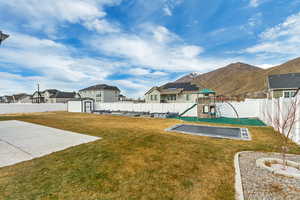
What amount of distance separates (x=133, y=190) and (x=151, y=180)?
464 mm

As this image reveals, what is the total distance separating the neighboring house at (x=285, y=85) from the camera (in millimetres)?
14690

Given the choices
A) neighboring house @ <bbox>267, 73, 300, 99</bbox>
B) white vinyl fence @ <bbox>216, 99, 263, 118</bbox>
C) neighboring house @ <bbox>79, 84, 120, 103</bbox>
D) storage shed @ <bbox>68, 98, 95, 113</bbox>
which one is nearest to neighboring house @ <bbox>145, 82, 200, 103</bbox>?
white vinyl fence @ <bbox>216, 99, 263, 118</bbox>

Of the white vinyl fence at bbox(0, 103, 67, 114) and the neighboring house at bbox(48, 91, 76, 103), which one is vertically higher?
the neighboring house at bbox(48, 91, 76, 103)

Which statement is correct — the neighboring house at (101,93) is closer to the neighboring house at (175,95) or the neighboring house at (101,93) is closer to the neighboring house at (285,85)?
the neighboring house at (175,95)

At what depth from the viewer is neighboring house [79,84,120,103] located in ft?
110

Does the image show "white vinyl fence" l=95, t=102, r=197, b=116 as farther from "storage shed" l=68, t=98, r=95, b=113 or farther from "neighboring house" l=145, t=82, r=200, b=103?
"neighboring house" l=145, t=82, r=200, b=103

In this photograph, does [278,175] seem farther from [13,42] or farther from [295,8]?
[13,42]

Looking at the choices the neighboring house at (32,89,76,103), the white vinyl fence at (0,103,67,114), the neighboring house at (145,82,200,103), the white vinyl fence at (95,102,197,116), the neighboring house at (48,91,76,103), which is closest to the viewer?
the white vinyl fence at (95,102,197,116)

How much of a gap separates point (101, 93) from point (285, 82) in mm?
34681

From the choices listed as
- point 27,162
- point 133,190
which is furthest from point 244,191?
point 27,162

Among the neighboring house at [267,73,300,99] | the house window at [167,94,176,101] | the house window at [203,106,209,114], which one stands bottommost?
the house window at [203,106,209,114]

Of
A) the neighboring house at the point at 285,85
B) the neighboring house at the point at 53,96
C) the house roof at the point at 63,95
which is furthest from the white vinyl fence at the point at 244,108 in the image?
the house roof at the point at 63,95

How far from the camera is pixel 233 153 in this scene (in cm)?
416

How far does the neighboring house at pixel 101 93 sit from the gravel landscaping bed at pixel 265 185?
33.8 meters
